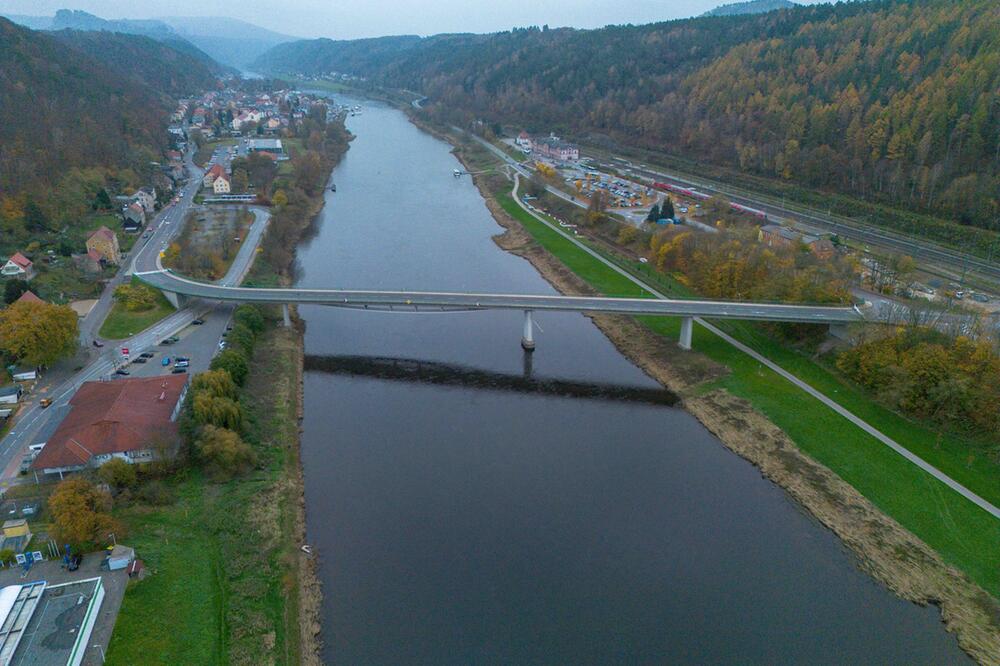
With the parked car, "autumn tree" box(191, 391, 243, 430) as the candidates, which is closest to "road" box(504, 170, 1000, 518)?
"autumn tree" box(191, 391, 243, 430)

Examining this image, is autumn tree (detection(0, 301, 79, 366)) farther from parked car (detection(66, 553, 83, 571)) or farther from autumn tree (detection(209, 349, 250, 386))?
parked car (detection(66, 553, 83, 571))

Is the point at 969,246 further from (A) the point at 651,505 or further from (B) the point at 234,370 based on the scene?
(B) the point at 234,370

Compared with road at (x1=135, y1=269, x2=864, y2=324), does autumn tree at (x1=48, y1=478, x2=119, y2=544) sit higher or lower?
lower

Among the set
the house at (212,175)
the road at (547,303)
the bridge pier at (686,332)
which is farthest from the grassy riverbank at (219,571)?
the house at (212,175)

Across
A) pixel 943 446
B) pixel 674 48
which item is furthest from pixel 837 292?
pixel 674 48

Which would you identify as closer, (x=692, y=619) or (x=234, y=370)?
(x=692, y=619)
